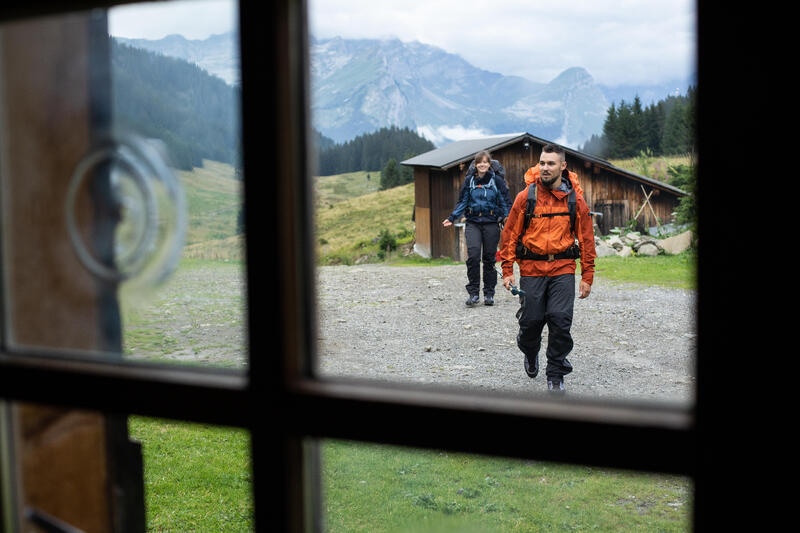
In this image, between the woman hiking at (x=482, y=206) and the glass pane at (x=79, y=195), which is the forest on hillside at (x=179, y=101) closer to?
the glass pane at (x=79, y=195)

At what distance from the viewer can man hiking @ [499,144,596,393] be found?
132 inches

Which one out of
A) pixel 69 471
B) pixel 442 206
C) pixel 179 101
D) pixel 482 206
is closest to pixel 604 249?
pixel 442 206

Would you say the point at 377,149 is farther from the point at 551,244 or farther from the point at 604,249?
the point at 551,244

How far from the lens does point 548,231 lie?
3443mm

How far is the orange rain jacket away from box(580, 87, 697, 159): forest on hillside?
9.10m

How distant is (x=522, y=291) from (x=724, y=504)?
10.9 feet

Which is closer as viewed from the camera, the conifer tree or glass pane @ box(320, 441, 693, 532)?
glass pane @ box(320, 441, 693, 532)

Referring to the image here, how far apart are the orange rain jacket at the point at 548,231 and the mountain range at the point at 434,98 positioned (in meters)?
9.18

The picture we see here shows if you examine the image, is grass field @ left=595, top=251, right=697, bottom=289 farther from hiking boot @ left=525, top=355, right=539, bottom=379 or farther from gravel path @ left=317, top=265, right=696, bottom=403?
hiking boot @ left=525, top=355, right=539, bottom=379

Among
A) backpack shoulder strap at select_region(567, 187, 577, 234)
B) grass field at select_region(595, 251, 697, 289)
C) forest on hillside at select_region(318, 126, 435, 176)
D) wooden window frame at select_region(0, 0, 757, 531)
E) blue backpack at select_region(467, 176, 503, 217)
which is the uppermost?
forest on hillside at select_region(318, 126, 435, 176)

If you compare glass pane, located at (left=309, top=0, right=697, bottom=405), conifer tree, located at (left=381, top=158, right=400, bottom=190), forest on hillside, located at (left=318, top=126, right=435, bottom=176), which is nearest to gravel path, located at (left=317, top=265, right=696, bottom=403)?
glass pane, located at (left=309, top=0, right=697, bottom=405)

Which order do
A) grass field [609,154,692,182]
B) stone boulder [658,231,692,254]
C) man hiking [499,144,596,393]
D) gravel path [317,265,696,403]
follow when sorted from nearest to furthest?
man hiking [499,144,596,393] < gravel path [317,265,696,403] < stone boulder [658,231,692,254] < grass field [609,154,692,182]

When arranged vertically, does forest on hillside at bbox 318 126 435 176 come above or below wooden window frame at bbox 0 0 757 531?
above

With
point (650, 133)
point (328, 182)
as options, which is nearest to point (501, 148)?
point (650, 133)
